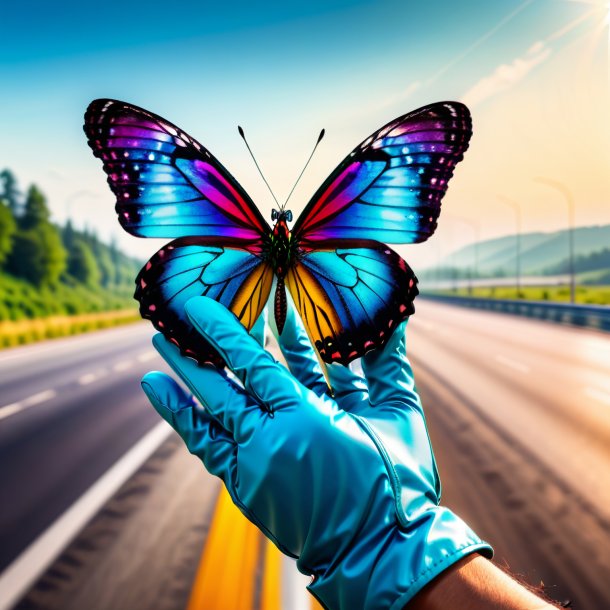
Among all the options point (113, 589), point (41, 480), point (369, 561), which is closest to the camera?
point (369, 561)

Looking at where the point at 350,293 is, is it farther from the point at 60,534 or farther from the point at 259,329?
the point at 60,534

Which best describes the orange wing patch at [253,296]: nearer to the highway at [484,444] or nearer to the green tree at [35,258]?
the highway at [484,444]

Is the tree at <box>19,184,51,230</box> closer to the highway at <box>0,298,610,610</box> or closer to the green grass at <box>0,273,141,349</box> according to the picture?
the green grass at <box>0,273,141,349</box>

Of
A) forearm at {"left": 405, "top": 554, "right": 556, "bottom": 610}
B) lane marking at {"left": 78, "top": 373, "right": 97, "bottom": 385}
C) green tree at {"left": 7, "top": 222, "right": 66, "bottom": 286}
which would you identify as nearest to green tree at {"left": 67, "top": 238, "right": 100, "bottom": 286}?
green tree at {"left": 7, "top": 222, "right": 66, "bottom": 286}

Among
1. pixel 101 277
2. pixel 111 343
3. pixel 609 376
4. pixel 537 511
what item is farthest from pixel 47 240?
pixel 537 511


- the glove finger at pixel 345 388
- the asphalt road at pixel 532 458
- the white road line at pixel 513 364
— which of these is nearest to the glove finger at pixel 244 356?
the glove finger at pixel 345 388

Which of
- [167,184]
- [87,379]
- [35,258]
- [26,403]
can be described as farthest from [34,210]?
[167,184]

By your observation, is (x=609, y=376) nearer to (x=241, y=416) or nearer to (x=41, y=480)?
(x=41, y=480)
